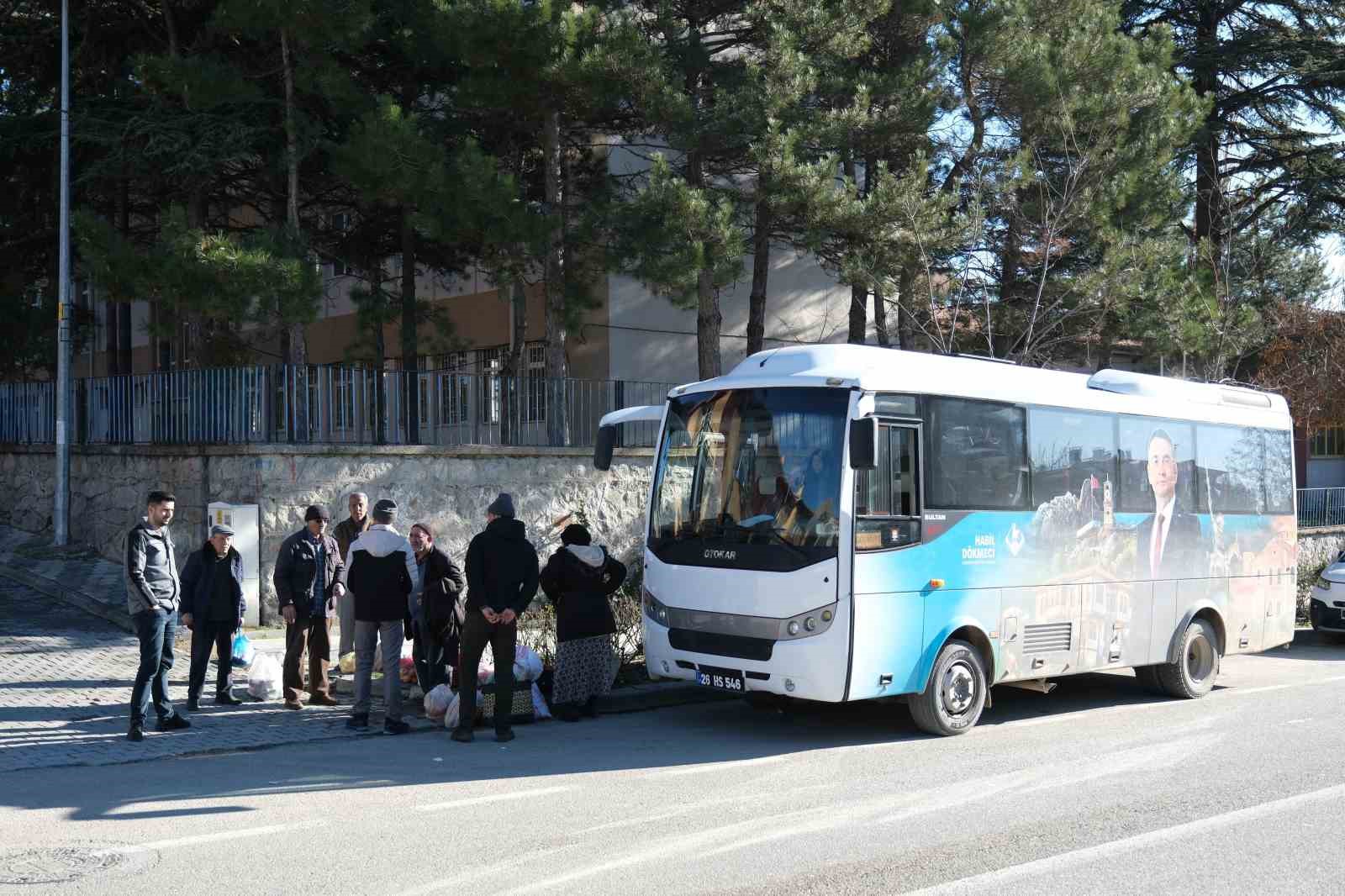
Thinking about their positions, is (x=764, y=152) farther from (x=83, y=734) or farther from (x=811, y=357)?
(x=83, y=734)

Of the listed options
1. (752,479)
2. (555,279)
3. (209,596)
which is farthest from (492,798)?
(555,279)

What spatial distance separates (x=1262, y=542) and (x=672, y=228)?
828cm

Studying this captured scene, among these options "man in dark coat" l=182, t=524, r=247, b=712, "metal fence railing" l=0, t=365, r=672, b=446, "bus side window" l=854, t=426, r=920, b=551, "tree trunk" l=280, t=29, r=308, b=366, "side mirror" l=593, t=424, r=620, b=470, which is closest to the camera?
"bus side window" l=854, t=426, r=920, b=551

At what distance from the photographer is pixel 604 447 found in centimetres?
1101

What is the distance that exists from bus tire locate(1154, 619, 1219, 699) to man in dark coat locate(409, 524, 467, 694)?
22.6ft

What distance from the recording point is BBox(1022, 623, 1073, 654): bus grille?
36.1 ft

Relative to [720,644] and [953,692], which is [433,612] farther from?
[953,692]

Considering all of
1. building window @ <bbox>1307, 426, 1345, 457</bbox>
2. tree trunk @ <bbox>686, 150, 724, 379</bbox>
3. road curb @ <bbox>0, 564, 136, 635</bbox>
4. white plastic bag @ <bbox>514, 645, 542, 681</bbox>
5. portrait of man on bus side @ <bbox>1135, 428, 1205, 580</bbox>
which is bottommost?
white plastic bag @ <bbox>514, 645, 542, 681</bbox>

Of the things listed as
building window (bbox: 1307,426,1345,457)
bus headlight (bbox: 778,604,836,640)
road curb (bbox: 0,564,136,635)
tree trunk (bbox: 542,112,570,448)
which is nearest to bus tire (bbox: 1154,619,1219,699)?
bus headlight (bbox: 778,604,836,640)

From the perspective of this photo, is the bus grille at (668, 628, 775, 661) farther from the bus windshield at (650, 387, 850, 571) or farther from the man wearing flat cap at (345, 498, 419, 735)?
the man wearing flat cap at (345, 498, 419, 735)

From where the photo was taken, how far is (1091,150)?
66.9 ft

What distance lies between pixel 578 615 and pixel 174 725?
3.32 metres

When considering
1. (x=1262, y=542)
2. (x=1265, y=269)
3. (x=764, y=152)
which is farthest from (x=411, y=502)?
(x=1265, y=269)

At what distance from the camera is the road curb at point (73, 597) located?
14695 millimetres
